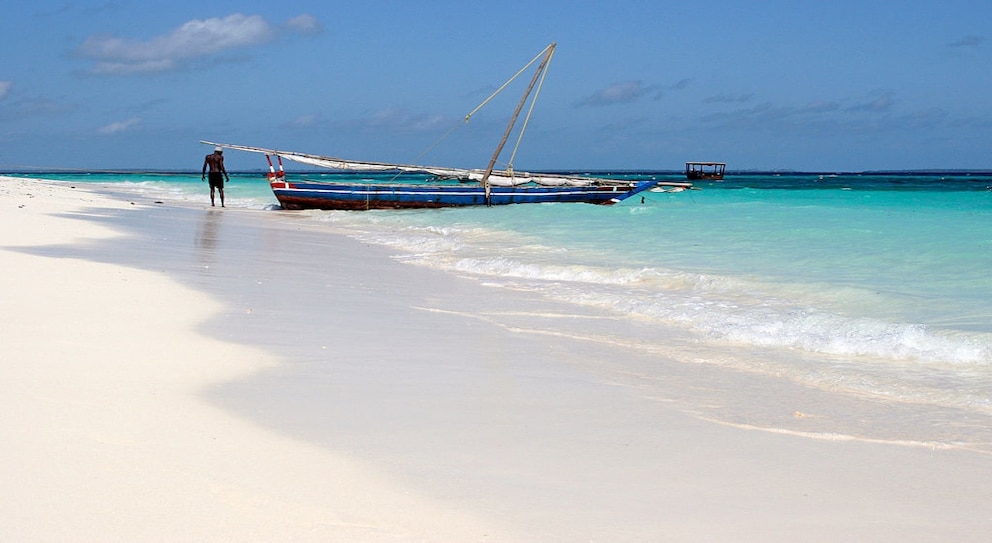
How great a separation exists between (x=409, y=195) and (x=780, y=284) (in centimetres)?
1783

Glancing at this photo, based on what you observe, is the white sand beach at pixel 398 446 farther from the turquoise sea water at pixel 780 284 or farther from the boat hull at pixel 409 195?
the boat hull at pixel 409 195

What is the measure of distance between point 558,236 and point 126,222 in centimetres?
786

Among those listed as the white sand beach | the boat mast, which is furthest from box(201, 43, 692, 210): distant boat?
the white sand beach

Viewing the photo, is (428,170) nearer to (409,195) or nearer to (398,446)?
(409,195)

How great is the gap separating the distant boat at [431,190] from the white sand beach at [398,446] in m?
19.2

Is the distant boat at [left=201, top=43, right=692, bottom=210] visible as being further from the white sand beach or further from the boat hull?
the white sand beach

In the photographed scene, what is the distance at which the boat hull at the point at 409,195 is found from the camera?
83.7ft

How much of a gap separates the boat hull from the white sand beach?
63.0 feet

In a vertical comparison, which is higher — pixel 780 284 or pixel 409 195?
pixel 409 195

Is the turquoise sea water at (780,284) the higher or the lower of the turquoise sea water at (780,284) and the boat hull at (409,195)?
the lower

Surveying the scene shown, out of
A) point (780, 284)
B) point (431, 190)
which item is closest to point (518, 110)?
point (431, 190)

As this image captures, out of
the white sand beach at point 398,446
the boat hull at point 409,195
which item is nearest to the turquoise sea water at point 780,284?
the white sand beach at point 398,446

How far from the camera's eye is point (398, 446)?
11.4 feet

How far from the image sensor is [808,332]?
6.59 meters
